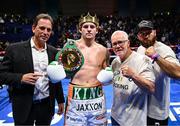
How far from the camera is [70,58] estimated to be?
2.14 metres

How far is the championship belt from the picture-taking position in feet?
7.03

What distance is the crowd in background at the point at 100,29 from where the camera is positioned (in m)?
12.1

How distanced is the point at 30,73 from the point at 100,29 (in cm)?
1007

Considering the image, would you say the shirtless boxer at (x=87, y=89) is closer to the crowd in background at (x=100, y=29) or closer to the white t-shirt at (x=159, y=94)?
the white t-shirt at (x=159, y=94)

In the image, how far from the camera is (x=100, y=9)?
1830 centimetres

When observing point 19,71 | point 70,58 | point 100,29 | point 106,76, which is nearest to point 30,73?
point 19,71

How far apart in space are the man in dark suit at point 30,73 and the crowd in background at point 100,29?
26.1 feet

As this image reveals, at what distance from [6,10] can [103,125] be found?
17978 millimetres

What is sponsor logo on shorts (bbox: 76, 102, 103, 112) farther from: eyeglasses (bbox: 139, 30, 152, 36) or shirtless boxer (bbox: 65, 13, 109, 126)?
eyeglasses (bbox: 139, 30, 152, 36)

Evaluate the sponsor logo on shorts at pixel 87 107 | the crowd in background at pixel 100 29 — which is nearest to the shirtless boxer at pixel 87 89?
the sponsor logo on shorts at pixel 87 107

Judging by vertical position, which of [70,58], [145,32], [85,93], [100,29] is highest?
[100,29]

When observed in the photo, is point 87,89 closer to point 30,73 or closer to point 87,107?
point 87,107

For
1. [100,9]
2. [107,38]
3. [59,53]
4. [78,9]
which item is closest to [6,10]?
[78,9]

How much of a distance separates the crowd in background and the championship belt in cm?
787
